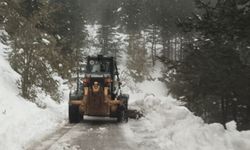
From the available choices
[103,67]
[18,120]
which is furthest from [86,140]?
[103,67]

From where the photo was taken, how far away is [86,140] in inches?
510

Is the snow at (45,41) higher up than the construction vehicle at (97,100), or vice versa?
the snow at (45,41)

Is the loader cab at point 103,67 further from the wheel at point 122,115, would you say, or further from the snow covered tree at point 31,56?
the snow covered tree at point 31,56

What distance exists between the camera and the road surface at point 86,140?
37.9 feet

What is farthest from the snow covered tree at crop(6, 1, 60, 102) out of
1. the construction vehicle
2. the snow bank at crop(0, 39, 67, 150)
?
the construction vehicle

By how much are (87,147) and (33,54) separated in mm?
11431

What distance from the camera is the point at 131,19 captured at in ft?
305

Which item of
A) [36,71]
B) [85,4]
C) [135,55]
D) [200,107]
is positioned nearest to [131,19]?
[135,55]

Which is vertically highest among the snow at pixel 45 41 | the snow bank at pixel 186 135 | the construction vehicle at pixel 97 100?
the snow at pixel 45 41

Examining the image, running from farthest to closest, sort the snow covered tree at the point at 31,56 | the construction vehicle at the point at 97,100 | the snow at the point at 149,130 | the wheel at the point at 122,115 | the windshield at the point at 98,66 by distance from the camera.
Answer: the snow covered tree at the point at 31,56
the windshield at the point at 98,66
the wheel at the point at 122,115
the construction vehicle at the point at 97,100
the snow at the point at 149,130

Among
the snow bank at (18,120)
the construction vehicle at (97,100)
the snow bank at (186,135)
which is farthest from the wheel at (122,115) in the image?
the snow bank at (18,120)

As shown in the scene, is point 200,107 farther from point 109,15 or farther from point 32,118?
point 109,15

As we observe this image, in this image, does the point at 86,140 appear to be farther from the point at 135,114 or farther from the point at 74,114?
the point at 135,114

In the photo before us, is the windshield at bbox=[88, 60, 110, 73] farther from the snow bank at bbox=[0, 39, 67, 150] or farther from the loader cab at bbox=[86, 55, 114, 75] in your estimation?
the snow bank at bbox=[0, 39, 67, 150]
